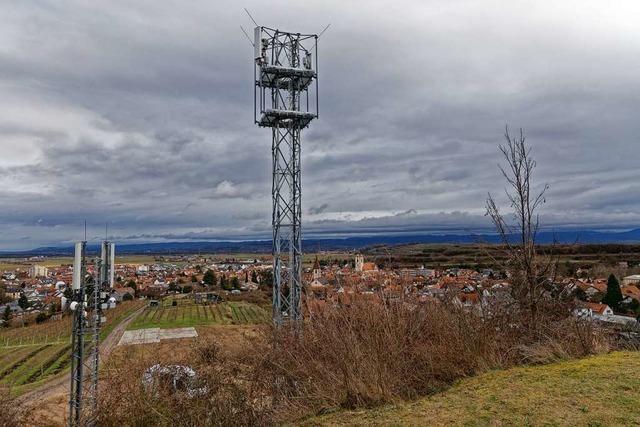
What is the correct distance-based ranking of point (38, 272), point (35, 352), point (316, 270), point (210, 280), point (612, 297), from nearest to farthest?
point (316, 270)
point (612, 297)
point (35, 352)
point (210, 280)
point (38, 272)

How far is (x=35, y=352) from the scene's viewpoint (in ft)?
122

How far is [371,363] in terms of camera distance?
546 cm

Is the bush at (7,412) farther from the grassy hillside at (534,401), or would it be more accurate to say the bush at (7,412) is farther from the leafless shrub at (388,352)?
the grassy hillside at (534,401)

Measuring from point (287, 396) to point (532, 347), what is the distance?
3361 millimetres

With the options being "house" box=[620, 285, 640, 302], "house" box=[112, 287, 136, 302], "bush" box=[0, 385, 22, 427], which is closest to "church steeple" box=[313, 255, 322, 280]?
"bush" box=[0, 385, 22, 427]

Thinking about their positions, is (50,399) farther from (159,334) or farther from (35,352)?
(35,352)

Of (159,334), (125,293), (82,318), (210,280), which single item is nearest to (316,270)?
(82,318)

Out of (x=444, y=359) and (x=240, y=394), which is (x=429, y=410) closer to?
(x=444, y=359)

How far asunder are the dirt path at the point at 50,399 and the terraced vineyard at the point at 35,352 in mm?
1185

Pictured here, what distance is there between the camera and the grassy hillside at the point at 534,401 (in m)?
4.10

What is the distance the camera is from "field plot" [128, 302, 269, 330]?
4541 cm

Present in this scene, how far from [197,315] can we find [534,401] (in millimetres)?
50006

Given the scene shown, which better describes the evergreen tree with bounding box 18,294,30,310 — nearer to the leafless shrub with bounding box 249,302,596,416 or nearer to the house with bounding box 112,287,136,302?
the house with bounding box 112,287,136,302

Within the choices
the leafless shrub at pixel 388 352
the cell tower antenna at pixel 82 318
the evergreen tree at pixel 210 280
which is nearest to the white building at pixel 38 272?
the evergreen tree at pixel 210 280
